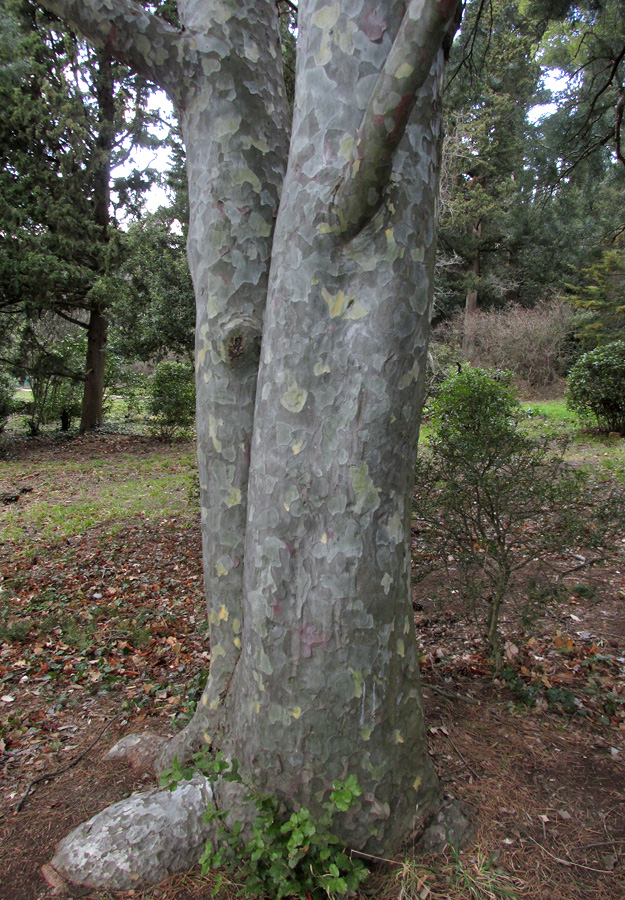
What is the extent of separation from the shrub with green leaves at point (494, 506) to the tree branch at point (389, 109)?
199 cm

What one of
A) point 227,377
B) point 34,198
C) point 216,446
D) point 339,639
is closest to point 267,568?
point 339,639

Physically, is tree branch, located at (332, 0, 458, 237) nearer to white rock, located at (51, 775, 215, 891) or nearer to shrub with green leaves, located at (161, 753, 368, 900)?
shrub with green leaves, located at (161, 753, 368, 900)

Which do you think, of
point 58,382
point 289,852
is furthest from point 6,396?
point 289,852

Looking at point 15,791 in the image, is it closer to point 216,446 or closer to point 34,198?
point 216,446

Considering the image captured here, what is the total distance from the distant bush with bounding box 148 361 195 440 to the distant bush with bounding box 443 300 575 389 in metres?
9.93

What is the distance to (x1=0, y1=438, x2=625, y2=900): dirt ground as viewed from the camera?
2.03 m

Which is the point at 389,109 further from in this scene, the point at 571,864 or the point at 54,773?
the point at 54,773

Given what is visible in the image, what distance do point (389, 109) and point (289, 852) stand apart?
2319 mm

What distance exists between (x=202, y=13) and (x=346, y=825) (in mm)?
3166

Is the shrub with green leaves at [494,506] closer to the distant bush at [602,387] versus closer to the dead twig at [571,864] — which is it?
the dead twig at [571,864]

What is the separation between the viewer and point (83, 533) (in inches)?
277

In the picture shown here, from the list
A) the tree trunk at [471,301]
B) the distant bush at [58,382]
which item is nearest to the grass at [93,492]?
the distant bush at [58,382]

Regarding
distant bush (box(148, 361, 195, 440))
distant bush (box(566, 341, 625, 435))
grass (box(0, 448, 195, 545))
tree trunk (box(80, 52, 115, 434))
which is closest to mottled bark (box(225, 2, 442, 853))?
grass (box(0, 448, 195, 545))

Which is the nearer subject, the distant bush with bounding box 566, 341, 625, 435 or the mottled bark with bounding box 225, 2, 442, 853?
the mottled bark with bounding box 225, 2, 442, 853
